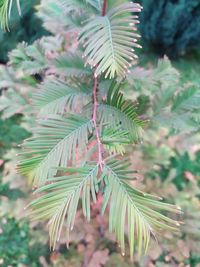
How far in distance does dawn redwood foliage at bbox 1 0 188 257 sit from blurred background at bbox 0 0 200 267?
1.10 ft

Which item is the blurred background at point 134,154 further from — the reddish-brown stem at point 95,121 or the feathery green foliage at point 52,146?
the feathery green foliage at point 52,146

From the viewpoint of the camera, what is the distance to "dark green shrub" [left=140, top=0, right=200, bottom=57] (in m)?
3.41

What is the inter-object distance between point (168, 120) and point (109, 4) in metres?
0.65

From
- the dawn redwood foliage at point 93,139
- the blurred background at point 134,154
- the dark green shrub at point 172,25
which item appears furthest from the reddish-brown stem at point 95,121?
the dark green shrub at point 172,25

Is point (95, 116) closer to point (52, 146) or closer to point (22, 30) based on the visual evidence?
point (52, 146)

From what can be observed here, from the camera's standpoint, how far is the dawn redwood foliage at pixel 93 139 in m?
0.87

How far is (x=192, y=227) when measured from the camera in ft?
6.82

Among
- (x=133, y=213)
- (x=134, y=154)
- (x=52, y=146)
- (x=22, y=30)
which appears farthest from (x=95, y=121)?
(x=22, y=30)

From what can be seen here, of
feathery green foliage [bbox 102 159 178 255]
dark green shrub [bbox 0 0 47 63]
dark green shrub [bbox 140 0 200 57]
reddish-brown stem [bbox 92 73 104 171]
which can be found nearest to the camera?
feathery green foliage [bbox 102 159 178 255]

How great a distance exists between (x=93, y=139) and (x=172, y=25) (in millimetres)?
2616

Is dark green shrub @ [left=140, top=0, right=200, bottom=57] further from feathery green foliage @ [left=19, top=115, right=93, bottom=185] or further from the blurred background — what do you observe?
feathery green foliage @ [left=19, top=115, right=93, bottom=185]

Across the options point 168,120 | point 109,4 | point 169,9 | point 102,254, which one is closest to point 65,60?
point 109,4

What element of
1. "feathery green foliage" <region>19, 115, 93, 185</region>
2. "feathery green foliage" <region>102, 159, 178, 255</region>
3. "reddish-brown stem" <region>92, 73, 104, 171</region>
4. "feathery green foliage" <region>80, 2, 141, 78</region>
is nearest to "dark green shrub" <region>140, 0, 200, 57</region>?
"reddish-brown stem" <region>92, 73, 104, 171</region>

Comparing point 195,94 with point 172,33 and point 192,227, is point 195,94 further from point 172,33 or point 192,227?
point 172,33
